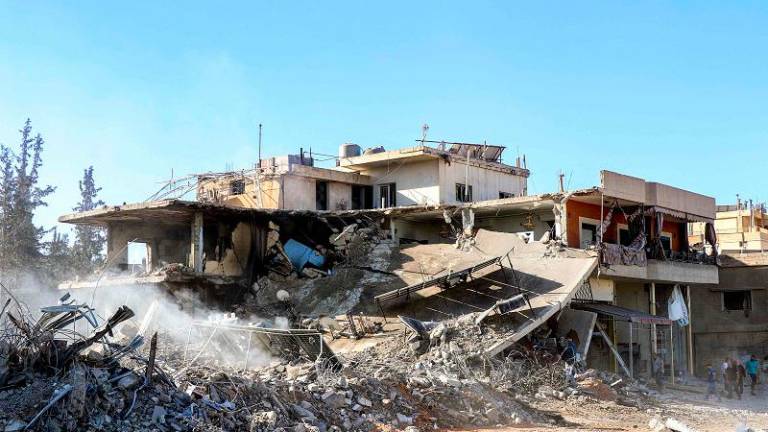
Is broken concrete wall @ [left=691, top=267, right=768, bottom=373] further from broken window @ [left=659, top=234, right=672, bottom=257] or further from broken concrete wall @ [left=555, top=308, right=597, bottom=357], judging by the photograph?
broken concrete wall @ [left=555, top=308, right=597, bottom=357]

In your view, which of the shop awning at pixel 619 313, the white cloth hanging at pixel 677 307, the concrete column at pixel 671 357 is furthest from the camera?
the white cloth hanging at pixel 677 307

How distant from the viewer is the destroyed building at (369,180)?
1262 inches

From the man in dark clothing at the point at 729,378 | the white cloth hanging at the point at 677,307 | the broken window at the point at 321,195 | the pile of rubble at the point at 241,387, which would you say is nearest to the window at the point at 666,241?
the white cloth hanging at the point at 677,307

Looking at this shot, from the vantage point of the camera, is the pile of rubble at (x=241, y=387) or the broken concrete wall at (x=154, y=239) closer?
the pile of rubble at (x=241, y=387)

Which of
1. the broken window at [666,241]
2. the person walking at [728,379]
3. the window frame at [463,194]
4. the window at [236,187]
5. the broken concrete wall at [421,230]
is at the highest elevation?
the window at [236,187]

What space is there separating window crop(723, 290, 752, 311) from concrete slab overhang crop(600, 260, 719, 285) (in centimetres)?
245

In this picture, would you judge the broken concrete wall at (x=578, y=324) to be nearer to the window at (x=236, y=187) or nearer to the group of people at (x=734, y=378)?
the group of people at (x=734, y=378)

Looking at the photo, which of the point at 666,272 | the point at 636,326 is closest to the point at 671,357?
the point at 636,326

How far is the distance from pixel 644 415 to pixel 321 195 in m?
17.5

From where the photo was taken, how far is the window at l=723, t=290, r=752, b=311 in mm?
32562

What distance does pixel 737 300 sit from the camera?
32.9 m

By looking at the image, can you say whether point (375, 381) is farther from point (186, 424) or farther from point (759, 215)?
point (759, 215)

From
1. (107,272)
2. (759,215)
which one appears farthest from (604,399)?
(759,215)

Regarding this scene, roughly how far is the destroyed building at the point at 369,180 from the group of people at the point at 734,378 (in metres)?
11.0
